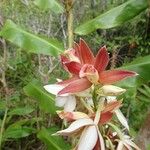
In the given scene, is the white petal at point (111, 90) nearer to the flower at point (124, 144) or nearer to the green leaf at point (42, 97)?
the flower at point (124, 144)

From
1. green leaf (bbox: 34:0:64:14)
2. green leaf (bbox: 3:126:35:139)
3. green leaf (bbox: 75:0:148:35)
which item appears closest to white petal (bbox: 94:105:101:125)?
green leaf (bbox: 75:0:148:35)

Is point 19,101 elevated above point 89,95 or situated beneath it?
situated beneath

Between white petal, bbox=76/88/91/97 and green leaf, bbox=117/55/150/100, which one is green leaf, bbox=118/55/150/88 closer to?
green leaf, bbox=117/55/150/100

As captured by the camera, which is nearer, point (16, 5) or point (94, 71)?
point (94, 71)

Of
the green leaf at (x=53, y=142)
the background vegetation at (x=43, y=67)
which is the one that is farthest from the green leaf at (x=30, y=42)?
the green leaf at (x=53, y=142)

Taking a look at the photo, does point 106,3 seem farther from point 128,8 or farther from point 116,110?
point 116,110

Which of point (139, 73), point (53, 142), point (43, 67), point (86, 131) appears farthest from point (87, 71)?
point (43, 67)

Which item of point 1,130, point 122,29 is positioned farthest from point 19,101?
point 122,29

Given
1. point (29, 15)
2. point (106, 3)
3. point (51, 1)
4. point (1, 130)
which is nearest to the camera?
point (51, 1)
